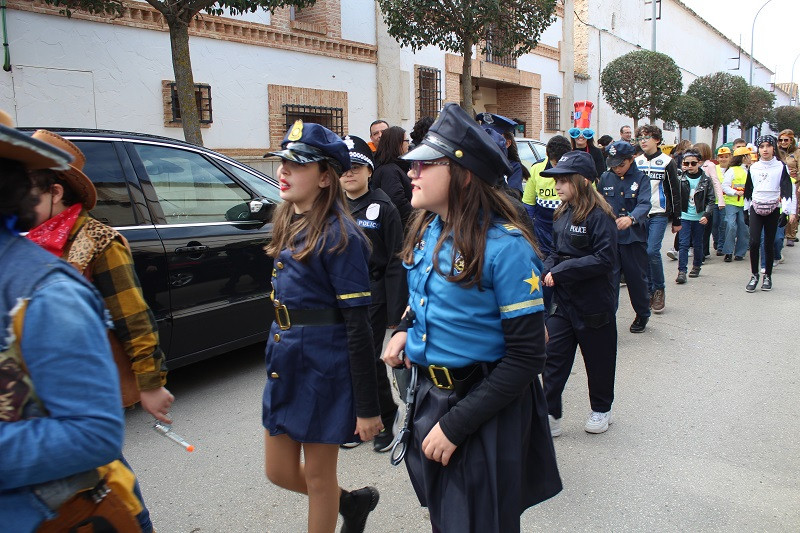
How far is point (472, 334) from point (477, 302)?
10 cm

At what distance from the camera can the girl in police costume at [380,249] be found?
13.1ft

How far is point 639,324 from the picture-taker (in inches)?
261

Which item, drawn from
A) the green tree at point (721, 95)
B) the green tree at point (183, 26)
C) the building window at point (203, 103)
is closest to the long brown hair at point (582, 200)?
the green tree at point (183, 26)

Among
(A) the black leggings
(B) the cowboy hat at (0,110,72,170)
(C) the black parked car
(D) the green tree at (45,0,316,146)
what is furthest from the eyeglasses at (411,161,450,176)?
(A) the black leggings

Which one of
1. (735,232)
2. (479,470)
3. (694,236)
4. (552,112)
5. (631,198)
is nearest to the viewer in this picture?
(479,470)

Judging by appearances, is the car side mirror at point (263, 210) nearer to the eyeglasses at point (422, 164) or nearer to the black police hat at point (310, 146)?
the black police hat at point (310, 146)

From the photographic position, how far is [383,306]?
4.13 meters

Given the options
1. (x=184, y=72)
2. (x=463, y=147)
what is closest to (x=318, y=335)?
(x=463, y=147)

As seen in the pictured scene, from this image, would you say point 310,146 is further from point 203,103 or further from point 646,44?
point 646,44

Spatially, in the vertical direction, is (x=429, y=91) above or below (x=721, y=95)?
below

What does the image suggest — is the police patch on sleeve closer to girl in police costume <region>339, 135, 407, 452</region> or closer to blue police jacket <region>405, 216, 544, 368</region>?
girl in police costume <region>339, 135, 407, 452</region>

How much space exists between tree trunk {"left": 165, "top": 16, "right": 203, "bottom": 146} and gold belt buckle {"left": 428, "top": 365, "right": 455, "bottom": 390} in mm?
7291

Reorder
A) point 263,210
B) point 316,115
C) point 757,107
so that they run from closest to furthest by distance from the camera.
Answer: point 263,210 < point 316,115 < point 757,107

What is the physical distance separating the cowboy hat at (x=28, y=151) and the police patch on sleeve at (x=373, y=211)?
2635 millimetres
